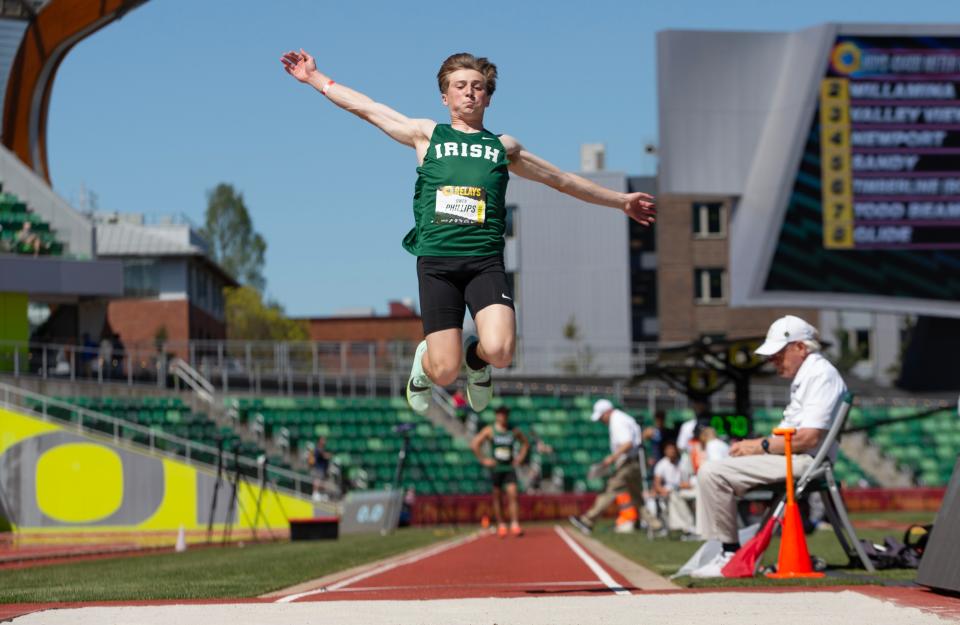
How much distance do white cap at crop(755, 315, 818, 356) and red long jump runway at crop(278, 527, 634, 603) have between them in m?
1.69

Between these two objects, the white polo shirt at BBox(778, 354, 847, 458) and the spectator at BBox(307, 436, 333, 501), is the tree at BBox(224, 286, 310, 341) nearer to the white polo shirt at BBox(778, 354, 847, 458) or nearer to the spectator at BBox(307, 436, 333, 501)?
the spectator at BBox(307, 436, 333, 501)

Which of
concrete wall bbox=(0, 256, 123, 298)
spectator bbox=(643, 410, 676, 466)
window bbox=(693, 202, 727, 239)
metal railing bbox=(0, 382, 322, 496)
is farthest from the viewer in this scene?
window bbox=(693, 202, 727, 239)

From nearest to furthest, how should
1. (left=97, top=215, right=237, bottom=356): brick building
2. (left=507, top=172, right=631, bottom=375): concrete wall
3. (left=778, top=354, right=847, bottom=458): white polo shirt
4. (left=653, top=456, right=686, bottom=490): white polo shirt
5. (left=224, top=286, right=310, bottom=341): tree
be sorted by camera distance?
(left=778, top=354, right=847, bottom=458): white polo shirt, (left=653, top=456, right=686, bottom=490): white polo shirt, (left=97, top=215, right=237, bottom=356): brick building, (left=507, top=172, right=631, bottom=375): concrete wall, (left=224, top=286, right=310, bottom=341): tree

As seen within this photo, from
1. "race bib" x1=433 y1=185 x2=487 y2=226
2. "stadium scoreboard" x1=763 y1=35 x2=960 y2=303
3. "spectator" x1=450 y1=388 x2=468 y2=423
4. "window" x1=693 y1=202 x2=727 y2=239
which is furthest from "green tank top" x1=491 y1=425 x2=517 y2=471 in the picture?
"window" x1=693 y1=202 x2=727 y2=239

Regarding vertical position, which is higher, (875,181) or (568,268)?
(568,268)

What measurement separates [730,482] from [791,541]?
580mm

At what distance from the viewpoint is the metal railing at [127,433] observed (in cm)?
2872

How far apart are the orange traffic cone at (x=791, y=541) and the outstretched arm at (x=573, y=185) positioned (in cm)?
159

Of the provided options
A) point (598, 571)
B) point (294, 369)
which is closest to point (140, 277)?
point (294, 369)

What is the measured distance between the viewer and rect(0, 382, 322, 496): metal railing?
94.2 ft

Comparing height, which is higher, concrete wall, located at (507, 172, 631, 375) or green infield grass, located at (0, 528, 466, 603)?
concrete wall, located at (507, 172, 631, 375)

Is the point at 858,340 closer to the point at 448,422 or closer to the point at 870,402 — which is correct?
the point at 870,402

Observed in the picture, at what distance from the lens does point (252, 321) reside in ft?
273

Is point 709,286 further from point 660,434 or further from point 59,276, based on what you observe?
point 660,434
